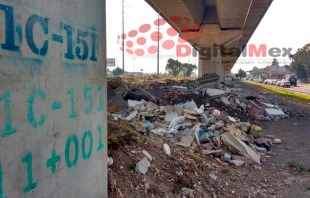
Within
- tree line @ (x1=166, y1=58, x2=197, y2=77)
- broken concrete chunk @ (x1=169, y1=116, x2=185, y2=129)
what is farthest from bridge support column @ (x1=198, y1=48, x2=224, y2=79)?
tree line @ (x1=166, y1=58, x2=197, y2=77)

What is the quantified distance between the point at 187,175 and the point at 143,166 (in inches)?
30.0

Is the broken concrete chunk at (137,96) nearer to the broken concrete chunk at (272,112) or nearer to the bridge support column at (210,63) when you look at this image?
the broken concrete chunk at (272,112)

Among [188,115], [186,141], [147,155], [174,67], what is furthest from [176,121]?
[174,67]

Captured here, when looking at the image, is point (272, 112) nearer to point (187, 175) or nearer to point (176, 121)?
point (176, 121)

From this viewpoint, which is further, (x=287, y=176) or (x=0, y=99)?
(x=287, y=176)

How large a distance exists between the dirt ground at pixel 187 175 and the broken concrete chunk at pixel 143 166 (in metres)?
0.06

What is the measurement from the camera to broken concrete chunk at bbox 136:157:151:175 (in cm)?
386

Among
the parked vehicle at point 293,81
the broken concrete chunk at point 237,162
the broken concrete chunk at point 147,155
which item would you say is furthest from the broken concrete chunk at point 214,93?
the parked vehicle at point 293,81

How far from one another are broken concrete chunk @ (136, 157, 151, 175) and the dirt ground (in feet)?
0.20

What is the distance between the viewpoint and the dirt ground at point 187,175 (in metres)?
3.65

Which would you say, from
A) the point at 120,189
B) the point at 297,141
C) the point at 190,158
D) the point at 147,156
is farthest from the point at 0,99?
the point at 297,141

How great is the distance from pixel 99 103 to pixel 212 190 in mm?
2531

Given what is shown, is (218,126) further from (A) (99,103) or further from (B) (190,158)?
(A) (99,103)

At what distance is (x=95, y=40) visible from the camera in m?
2.61
